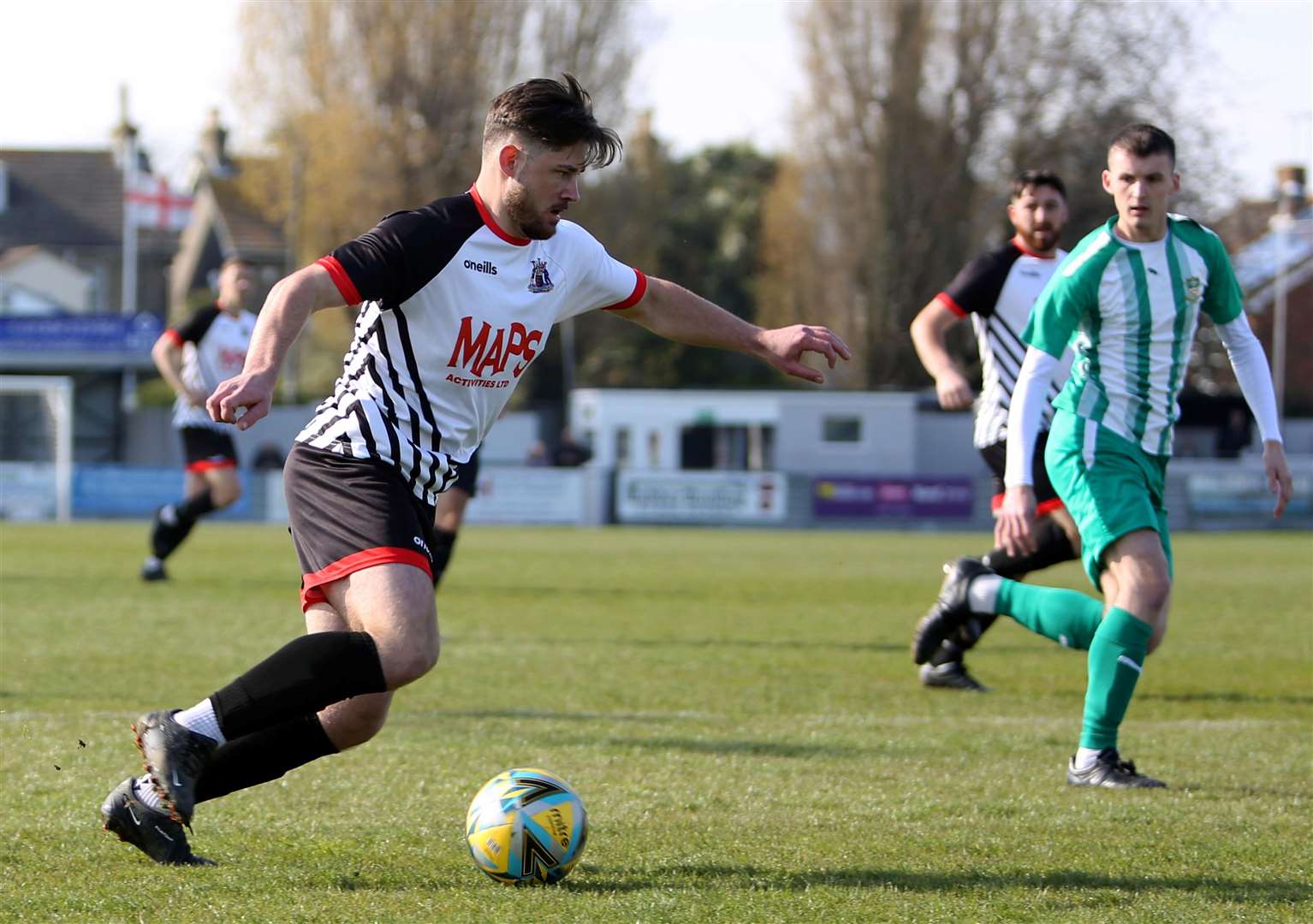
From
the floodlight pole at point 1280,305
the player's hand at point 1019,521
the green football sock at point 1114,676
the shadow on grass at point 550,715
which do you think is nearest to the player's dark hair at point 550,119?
the player's hand at point 1019,521

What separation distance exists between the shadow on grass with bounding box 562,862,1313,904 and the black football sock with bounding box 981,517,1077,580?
11.8 ft

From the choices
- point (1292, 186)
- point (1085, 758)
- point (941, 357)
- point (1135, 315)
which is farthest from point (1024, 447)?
point (1292, 186)

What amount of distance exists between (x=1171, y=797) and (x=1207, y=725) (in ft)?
6.41

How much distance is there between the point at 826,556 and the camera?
2103 cm

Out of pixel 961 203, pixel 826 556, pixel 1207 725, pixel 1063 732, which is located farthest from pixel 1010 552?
pixel 961 203

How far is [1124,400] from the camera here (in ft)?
18.3

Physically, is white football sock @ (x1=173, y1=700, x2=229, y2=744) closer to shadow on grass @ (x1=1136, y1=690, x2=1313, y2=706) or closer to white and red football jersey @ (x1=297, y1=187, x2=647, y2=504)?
white and red football jersey @ (x1=297, y1=187, x2=647, y2=504)

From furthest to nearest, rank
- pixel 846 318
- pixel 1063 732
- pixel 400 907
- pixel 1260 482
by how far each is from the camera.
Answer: pixel 846 318
pixel 1260 482
pixel 1063 732
pixel 400 907

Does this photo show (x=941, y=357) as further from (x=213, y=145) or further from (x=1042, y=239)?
(x=213, y=145)

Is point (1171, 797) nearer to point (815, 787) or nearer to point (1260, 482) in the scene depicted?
point (815, 787)

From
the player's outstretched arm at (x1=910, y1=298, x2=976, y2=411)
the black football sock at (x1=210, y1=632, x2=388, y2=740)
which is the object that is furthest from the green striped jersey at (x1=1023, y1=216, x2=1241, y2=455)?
the black football sock at (x1=210, y1=632, x2=388, y2=740)

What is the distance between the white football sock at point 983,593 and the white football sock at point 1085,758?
3.81 ft

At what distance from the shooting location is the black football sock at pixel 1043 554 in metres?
7.79

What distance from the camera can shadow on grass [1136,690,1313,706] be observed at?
26.2 ft
